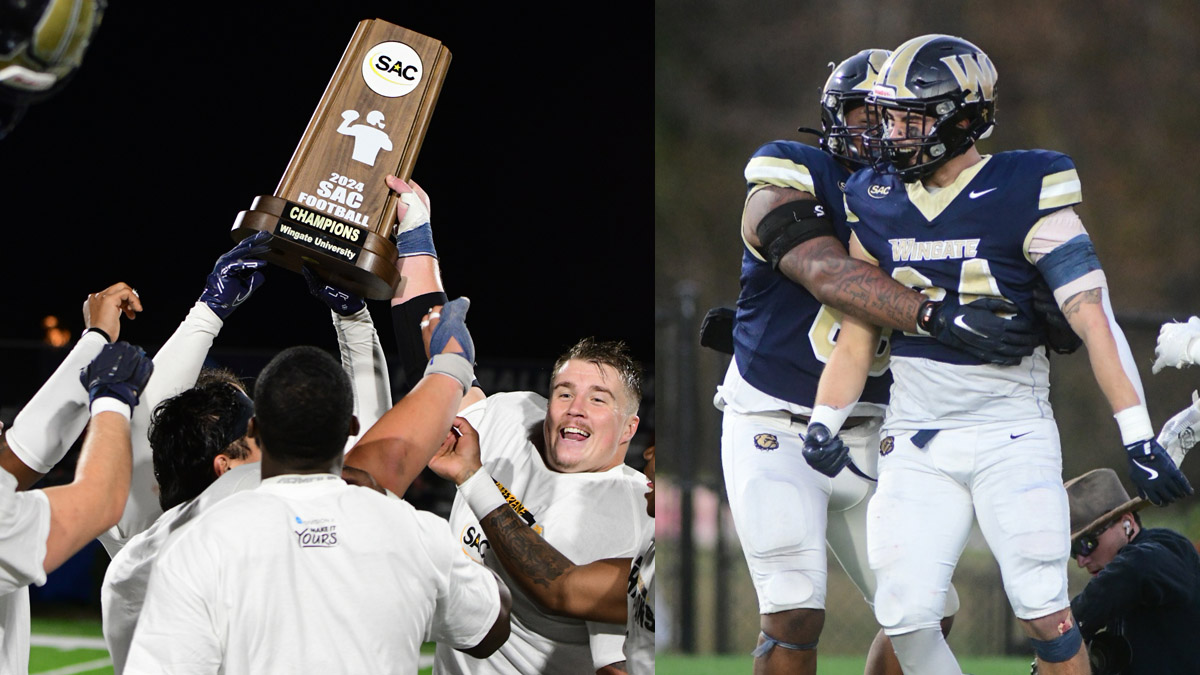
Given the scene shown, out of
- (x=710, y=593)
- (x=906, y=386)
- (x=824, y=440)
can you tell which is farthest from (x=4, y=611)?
(x=906, y=386)

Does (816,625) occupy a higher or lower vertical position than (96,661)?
higher

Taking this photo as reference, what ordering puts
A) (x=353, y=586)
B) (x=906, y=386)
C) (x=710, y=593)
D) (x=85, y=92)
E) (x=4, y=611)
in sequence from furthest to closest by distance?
(x=85, y=92) < (x=710, y=593) < (x=906, y=386) < (x=4, y=611) < (x=353, y=586)

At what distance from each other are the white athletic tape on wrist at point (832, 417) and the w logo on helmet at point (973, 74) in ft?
1.98

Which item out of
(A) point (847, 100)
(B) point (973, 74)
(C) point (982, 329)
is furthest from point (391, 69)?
(C) point (982, 329)

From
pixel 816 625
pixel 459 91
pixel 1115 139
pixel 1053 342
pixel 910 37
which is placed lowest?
pixel 816 625

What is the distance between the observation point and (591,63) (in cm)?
527

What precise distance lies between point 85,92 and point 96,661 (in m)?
2.80

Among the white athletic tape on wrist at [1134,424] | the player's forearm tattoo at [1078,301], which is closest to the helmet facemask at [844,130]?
the player's forearm tattoo at [1078,301]

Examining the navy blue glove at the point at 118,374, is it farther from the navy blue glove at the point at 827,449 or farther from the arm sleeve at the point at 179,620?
the navy blue glove at the point at 827,449

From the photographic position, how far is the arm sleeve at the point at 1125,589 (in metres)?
2.13

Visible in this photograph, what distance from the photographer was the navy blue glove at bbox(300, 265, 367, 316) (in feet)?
7.75

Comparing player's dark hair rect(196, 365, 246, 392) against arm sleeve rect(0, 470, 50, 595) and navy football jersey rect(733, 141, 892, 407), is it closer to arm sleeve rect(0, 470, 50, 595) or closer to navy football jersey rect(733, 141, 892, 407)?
arm sleeve rect(0, 470, 50, 595)

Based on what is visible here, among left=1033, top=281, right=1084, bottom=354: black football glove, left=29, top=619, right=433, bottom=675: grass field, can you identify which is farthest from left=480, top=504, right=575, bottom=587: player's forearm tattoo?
left=29, top=619, right=433, bottom=675: grass field

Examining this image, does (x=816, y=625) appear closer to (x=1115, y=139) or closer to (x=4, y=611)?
(x=1115, y=139)
